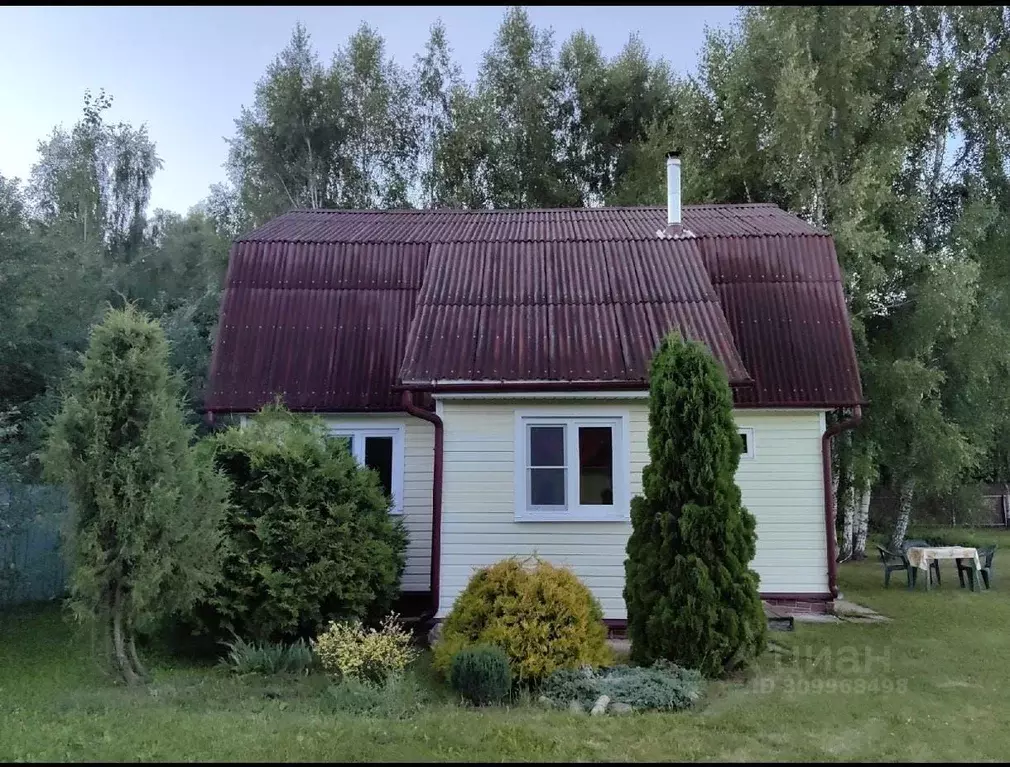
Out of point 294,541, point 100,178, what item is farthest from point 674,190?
point 100,178

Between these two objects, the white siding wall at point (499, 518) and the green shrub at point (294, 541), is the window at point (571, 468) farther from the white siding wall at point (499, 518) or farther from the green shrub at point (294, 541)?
the green shrub at point (294, 541)

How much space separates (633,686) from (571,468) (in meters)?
3.20

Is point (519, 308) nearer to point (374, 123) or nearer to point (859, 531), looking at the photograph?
point (859, 531)

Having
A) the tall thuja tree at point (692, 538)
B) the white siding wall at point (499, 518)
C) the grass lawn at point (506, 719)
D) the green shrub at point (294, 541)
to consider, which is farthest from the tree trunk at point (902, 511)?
the green shrub at point (294, 541)

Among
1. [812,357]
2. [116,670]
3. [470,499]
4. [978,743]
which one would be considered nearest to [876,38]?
[812,357]

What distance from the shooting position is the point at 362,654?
22.6ft

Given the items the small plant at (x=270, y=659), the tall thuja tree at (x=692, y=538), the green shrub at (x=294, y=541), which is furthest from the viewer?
the green shrub at (x=294, y=541)

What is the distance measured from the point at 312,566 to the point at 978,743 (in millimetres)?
5819

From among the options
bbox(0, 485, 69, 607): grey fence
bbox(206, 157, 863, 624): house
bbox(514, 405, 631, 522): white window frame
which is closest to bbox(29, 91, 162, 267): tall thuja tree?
bbox(0, 485, 69, 607): grey fence

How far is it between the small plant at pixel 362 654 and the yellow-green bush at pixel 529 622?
1.26 ft

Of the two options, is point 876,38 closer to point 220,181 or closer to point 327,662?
point 327,662

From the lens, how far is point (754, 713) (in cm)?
593

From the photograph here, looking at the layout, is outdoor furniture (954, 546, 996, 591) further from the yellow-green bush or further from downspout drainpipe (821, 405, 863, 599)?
the yellow-green bush

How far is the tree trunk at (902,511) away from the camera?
17266 millimetres
